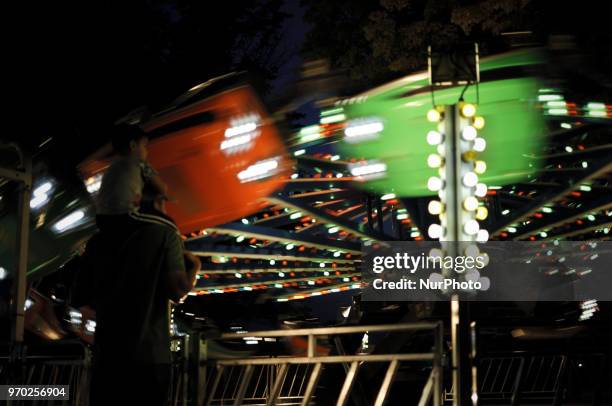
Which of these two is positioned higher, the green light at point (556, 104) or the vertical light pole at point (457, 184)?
the green light at point (556, 104)

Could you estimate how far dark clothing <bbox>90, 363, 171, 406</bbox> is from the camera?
6090 mm

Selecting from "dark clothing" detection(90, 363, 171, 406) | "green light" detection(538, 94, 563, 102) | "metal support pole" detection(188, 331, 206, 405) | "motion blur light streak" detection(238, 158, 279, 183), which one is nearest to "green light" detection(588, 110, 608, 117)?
"green light" detection(538, 94, 563, 102)

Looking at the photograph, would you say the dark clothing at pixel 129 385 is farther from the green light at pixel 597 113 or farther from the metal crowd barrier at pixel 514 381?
the metal crowd barrier at pixel 514 381

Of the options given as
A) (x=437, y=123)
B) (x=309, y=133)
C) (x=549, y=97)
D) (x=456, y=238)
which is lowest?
(x=456, y=238)

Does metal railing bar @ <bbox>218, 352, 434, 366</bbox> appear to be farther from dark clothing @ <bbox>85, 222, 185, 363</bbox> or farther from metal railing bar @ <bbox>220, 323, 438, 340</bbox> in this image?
dark clothing @ <bbox>85, 222, 185, 363</bbox>

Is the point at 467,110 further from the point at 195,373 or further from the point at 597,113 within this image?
the point at 195,373

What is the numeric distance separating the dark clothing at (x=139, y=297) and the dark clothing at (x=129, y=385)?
6 centimetres

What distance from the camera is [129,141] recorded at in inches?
259

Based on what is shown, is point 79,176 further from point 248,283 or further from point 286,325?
point 248,283

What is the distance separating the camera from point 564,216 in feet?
59.4

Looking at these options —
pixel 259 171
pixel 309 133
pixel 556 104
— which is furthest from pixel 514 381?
pixel 259 171

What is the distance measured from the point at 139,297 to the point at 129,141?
1177 mm

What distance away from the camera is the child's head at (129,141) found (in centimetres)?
655

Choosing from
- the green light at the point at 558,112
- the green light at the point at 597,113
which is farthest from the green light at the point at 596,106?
the green light at the point at 558,112
